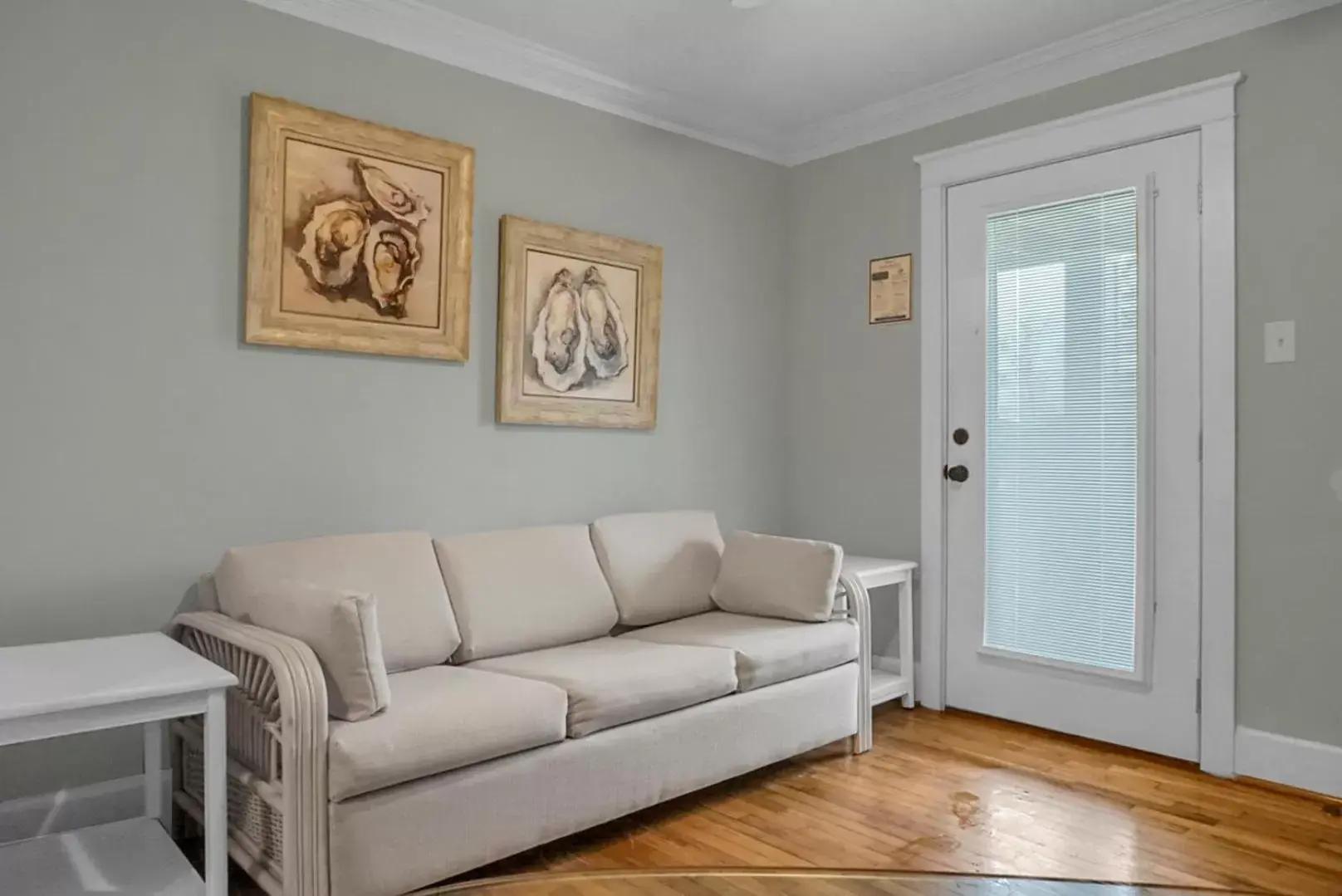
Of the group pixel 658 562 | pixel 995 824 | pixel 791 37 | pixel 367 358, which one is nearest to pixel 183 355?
pixel 367 358

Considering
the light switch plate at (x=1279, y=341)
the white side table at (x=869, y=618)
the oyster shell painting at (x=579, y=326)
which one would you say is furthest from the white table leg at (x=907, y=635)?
the light switch plate at (x=1279, y=341)

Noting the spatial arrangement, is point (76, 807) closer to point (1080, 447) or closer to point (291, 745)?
point (291, 745)

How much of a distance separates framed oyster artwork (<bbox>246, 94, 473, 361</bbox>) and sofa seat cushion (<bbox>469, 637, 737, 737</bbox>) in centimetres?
105

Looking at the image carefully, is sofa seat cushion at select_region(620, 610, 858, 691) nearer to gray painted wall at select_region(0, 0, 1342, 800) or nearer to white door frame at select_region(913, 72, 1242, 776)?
gray painted wall at select_region(0, 0, 1342, 800)

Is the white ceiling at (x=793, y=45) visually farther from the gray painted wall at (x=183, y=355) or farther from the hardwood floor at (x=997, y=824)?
the hardwood floor at (x=997, y=824)

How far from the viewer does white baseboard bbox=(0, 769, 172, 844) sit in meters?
2.28

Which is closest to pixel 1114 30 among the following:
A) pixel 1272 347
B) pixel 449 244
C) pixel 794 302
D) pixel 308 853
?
pixel 1272 347

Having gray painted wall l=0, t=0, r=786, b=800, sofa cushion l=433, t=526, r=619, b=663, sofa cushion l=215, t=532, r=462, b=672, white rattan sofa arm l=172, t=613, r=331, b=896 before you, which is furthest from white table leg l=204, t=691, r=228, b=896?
sofa cushion l=433, t=526, r=619, b=663

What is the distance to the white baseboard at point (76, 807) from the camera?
228 centimetres

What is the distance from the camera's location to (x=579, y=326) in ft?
11.3

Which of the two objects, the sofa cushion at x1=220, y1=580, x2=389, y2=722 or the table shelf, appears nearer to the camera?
the table shelf

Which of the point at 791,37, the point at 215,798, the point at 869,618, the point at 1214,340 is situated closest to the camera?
the point at 215,798

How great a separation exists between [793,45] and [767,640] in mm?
1995

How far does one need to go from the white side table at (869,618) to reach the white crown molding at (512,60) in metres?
1.87
